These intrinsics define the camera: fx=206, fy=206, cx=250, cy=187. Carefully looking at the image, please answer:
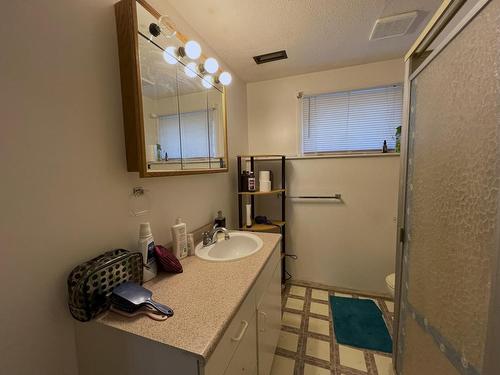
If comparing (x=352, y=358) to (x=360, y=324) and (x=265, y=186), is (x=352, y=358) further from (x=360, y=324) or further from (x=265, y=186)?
(x=265, y=186)

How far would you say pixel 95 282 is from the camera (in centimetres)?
66

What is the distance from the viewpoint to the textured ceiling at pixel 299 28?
1174mm

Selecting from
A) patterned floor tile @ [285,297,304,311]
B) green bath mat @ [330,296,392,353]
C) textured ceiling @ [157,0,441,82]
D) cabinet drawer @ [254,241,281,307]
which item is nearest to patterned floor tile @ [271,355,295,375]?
green bath mat @ [330,296,392,353]

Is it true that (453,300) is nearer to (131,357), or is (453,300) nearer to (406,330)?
(406,330)

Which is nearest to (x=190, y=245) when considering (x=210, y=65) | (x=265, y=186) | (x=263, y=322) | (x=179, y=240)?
(x=179, y=240)

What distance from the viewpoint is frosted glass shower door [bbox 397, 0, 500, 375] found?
0.58 meters

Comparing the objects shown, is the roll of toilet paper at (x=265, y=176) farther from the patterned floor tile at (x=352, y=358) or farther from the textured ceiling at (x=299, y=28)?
the patterned floor tile at (x=352, y=358)

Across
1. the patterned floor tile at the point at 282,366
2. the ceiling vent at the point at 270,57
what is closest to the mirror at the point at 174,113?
the ceiling vent at the point at 270,57

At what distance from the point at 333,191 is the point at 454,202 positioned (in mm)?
1327

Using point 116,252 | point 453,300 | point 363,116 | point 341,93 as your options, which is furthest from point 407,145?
point 116,252

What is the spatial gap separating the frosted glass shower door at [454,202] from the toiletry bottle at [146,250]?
3.76 feet

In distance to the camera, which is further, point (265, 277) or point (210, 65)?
point (210, 65)

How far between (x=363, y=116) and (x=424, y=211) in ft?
4.34

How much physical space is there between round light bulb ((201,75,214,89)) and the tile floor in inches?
76.4
